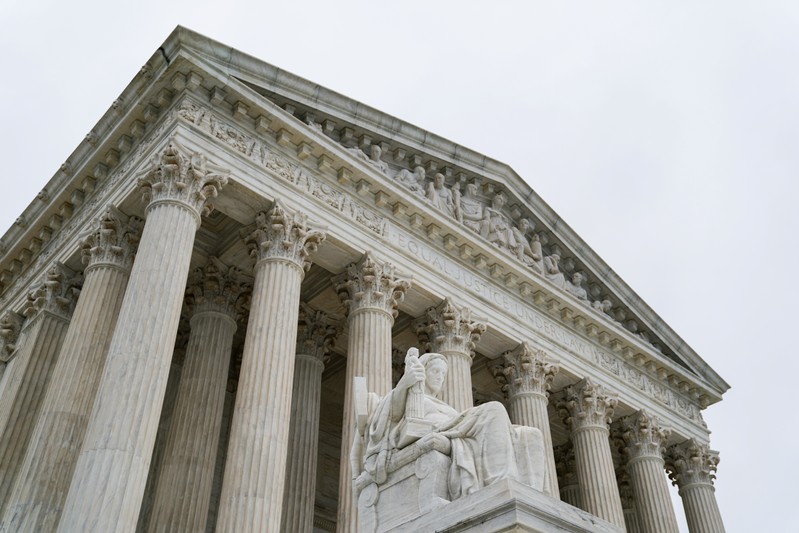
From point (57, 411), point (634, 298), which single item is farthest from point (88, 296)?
point (634, 298)

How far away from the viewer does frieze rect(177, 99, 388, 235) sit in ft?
56.2

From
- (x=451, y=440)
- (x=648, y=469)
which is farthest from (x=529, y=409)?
(x=451, y=440)

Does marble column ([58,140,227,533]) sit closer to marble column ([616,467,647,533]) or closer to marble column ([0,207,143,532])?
marble column ([0,207,143,532])

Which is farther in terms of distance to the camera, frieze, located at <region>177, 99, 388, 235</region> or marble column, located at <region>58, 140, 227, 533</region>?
frieze, located at <region>177, 99, 388, 235</region>

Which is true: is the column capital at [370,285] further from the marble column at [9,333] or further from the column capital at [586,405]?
the marble column at [9,333]

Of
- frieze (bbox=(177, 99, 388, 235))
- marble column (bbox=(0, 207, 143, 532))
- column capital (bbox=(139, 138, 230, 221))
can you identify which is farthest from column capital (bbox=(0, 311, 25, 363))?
frieze (bbox=(177, 99, 388, 235))

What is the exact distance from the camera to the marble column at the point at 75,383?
14.5 meters

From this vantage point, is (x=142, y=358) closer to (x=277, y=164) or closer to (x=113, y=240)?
(x=113, y=240)

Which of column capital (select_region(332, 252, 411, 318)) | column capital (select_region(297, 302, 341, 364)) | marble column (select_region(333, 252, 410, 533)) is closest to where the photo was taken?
marble column (select_region(333, 252, 410, 533))

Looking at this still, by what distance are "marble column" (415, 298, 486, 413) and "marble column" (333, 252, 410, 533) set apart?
1.62m

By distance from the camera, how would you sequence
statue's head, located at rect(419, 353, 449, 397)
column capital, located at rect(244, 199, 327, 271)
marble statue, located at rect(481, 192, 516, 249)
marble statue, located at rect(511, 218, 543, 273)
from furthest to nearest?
1. marble statue, located at rect(511, 218, 543, 273)
2. marble statue, located at rect(481, 192, 516, 249)
3. column capital, located at rect(244, 199, 327, 271)
4. statue's head, located at rect(419, 353, 449, 397)

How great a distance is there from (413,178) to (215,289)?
6.30 metres

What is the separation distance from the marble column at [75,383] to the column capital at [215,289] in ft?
8.24

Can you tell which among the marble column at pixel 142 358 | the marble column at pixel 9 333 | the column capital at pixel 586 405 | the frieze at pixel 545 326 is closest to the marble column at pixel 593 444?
the column capital at pixel 586 405
